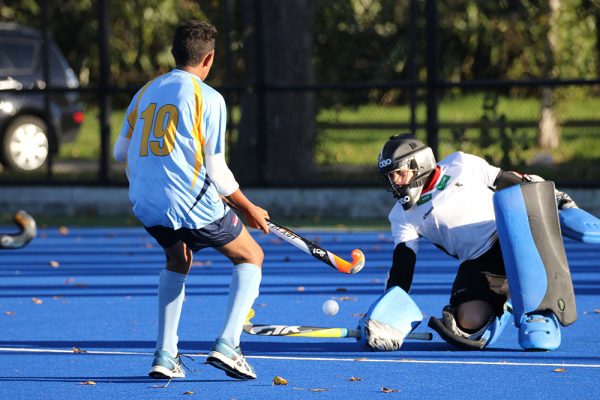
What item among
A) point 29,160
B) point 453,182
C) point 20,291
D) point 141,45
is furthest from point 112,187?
point 141,45

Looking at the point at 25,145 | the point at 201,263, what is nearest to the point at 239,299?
the point at 201,263

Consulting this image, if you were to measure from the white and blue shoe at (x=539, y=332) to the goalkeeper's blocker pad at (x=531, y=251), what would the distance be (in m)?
0.04

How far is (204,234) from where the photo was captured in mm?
6211

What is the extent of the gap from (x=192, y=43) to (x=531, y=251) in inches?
85.2

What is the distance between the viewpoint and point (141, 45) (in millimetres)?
25844

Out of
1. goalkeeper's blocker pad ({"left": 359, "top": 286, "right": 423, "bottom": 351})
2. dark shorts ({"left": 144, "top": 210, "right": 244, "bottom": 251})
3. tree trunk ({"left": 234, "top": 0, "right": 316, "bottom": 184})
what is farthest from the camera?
tree trunk ({"left": 234, "top": 0, "right": 316, "bottom": 184})

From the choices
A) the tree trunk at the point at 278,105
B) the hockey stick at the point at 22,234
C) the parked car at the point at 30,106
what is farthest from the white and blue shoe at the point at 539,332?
the parked car at the point at 30,106

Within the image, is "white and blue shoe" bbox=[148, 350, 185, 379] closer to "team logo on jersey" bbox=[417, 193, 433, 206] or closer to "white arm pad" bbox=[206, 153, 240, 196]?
"white arm pad" bbox=[206, 153, 240, 196]

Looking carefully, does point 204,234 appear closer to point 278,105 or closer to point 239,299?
point 239,299

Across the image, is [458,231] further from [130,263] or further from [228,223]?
[130,263]

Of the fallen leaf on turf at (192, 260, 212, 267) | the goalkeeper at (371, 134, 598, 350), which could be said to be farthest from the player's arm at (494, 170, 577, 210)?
the fallen leaf on turf at (192, 260, 212, 267)

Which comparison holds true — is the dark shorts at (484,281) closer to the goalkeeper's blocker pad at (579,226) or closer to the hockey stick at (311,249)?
the goalkeeper's blocker pad at (579,226)

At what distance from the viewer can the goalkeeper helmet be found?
22.9 ft

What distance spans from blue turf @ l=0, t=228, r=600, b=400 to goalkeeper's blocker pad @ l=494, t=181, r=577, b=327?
28cm
